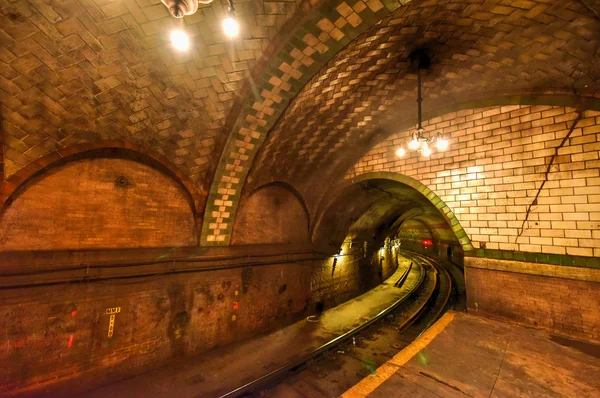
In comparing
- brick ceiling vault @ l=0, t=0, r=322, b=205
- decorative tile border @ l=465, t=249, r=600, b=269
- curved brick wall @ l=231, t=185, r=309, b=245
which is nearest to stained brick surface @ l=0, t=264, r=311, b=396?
curved brick wall @ l=231, t=185, r=309, b=245

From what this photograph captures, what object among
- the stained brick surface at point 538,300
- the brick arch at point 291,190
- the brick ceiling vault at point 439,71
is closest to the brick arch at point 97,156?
the brick ceiling vault at point 439,71

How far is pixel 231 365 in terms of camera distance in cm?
623

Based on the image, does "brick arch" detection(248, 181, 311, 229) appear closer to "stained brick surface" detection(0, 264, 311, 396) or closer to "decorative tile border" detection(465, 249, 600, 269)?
"stained brick surface" detection(0, 264, 311, 396)

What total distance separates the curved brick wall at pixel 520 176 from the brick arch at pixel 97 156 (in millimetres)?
6455

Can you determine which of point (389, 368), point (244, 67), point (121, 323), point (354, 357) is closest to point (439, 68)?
point (244, 67)

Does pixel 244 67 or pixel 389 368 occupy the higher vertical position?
pixel 244 67

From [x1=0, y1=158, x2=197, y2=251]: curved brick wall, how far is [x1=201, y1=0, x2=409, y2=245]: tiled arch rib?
88 cm

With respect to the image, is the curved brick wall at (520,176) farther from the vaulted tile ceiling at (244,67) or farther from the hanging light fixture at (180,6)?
the hanging light fixture at (180,6)

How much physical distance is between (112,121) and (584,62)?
8.88 metres

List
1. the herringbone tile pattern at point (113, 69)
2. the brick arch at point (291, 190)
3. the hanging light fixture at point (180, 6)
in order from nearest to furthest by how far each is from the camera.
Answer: the hanging light fixture at point (180, 6)
the herringbone tile pattern at point (113, 69)
the brick arch at point (291, 190)

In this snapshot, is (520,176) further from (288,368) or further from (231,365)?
(231,365)

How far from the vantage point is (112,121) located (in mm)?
4805

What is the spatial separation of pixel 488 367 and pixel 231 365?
18.2ft

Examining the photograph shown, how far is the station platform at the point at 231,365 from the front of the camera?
521 centimetres
